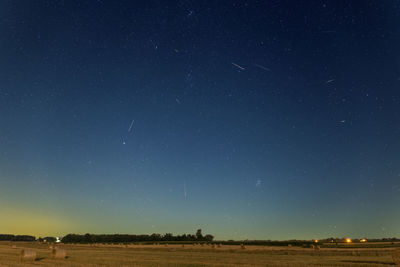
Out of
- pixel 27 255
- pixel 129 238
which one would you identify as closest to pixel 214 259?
pixel 27 255

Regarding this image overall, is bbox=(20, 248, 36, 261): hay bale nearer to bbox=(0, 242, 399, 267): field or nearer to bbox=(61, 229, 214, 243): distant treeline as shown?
bbox=(0, 242, 399, 267): field

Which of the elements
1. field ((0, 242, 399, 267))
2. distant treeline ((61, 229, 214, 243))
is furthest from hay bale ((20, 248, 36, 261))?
distant treeline ((61, 229, 214, 243))

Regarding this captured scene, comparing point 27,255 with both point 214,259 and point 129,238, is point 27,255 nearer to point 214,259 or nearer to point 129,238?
point 214,259

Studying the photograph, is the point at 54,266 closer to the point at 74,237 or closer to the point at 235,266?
the point at 235,266

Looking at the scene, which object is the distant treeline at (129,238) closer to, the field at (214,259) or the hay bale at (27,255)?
the field at (214,259)

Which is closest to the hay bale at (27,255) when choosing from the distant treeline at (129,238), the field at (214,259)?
the field at (214,259)

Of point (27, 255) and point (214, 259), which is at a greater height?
point (27, 255)

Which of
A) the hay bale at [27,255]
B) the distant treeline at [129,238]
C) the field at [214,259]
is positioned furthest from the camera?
the distant treeline at [129,238]

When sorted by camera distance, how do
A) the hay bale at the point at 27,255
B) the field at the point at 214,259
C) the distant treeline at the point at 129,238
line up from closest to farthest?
the field at the point at 214,259 → the hay bale at the point at 27,255 → the distant treeline at the point at 129,238

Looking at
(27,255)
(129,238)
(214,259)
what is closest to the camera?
(27,255)

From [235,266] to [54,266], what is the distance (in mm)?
11880

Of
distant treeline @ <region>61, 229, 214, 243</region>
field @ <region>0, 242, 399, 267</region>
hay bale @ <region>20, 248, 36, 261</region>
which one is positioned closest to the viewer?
field @ <region>0, 242, 399, 267</region>

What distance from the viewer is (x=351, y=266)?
22.1m

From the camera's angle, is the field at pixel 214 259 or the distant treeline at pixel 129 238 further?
the distant treeline at pixel 129 238
